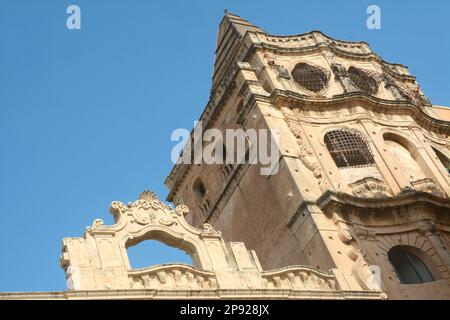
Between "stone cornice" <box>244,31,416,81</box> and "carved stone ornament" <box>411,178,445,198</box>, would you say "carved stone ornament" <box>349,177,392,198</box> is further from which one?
"stone cornice" <box>244,31,416,81</box>

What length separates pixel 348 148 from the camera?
1112 inches

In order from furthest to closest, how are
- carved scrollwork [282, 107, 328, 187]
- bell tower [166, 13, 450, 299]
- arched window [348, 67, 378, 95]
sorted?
1. arched window [348, 67, 378, 95]
2. carved scrollwork [282, 107, 328, 187]
3. bell tower [166, 13, 450, 299]

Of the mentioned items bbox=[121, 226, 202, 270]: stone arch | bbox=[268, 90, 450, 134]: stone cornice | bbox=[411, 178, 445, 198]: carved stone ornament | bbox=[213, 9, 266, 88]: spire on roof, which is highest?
bbox=[213, 9, 266, 88]: spire on roof

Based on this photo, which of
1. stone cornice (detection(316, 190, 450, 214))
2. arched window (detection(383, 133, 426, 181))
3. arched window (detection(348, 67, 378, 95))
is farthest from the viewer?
arched window (detection(348, 67, 378, 95))

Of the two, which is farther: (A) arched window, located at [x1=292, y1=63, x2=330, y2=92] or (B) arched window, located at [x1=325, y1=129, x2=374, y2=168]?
(A) arched window, located at [x1=292, y1=63, x2=330, y2=92]

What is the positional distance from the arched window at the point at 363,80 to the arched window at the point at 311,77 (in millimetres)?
1459

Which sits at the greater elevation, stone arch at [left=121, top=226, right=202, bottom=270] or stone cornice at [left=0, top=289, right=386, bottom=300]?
stone arch at [left=121, top=226, right=202, bottom=270]

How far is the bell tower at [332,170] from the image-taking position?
24.5 metres

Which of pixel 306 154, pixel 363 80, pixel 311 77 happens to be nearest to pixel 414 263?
pixel 306 154

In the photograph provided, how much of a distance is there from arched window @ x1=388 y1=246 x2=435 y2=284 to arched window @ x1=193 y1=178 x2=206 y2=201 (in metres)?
11.1

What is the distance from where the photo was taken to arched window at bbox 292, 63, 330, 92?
103 ft

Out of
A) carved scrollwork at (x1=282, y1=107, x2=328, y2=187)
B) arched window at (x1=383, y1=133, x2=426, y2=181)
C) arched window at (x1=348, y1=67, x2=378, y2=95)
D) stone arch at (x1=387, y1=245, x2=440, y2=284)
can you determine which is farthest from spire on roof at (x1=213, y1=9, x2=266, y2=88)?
stone arch at (x1=387, y1=245, x2=440, y2=284)
